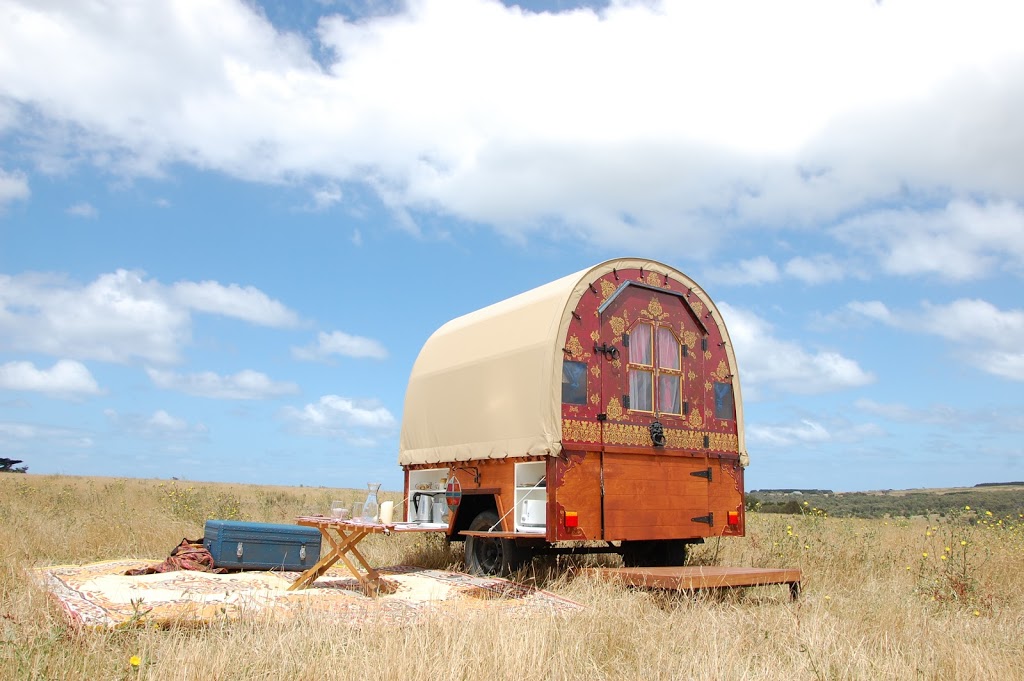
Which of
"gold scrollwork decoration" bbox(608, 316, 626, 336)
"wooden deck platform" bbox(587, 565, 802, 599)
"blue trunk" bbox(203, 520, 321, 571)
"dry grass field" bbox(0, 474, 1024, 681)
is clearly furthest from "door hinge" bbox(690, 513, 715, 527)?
"blue trunk" bbox(203, 520, 321, 571)

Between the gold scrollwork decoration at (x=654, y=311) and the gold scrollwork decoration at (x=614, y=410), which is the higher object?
the gold scrollwork decoration at (x=654, y=311)

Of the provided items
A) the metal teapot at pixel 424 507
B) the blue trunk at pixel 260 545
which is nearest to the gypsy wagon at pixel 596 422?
the metal teapot at pixel 424 507

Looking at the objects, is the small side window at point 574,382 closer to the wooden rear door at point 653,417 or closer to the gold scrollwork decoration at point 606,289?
the wooden rear door at point 653,417

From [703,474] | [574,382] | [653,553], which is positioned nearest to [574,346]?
[574,382]

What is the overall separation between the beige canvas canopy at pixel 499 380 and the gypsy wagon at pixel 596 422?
22mm

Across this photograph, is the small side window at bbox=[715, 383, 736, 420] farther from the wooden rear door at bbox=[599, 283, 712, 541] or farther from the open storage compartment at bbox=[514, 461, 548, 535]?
the open storage compartment at bbox=[514, 461, 548, 535]

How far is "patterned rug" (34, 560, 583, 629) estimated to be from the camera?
6.07 meters

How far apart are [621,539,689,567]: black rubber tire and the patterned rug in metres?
2.14

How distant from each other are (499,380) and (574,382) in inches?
46.6

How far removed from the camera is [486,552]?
32.5ft

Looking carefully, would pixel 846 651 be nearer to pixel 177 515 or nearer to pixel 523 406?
pixel 523 406

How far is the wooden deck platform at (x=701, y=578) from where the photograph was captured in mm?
7336

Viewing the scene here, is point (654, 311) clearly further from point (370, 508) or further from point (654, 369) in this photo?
point (370, 508)

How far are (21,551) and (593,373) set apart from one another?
7386 millimetres
